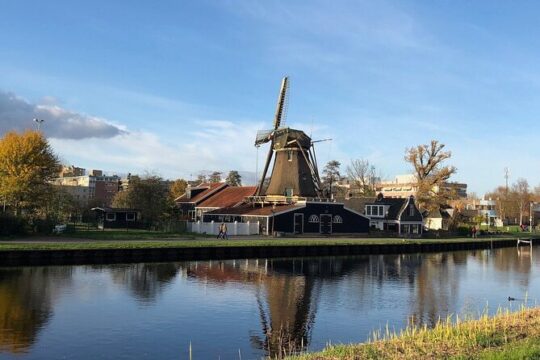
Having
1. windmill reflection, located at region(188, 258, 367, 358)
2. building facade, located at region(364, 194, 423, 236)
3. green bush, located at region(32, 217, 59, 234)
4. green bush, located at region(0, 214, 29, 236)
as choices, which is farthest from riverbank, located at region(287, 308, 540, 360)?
building facade, located at region(364, 194, 423, 236)

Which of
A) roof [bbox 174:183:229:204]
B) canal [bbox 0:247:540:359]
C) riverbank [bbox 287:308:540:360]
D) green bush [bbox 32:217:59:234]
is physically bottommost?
canal [bbox 0:247:540:359]

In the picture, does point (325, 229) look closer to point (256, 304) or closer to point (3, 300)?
point (256, 304)

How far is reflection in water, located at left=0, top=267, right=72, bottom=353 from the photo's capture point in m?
15.7

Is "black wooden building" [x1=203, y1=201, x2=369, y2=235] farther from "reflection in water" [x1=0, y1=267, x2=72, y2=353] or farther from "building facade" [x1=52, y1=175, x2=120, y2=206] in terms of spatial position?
"building facade" [x1=52, y1=175, x2=120, y2=206]

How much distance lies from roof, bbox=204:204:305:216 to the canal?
16623 mm

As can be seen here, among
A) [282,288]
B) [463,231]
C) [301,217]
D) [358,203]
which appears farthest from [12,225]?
[463,231]

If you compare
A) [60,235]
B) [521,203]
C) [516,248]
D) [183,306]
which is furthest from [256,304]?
[521,203]

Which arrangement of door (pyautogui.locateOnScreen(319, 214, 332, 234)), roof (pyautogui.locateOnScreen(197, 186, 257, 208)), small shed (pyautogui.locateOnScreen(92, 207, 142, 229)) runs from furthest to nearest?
roof (pyautogui.locateOnScreen(197, 186, 257, 208)) → door (pyautogui.locateOnScreen(319, 214, 332, 234)) → small shed (pyautogui.locateOnScreen(92, 207, 142, 229))

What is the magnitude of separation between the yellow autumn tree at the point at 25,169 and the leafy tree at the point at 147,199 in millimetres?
9507

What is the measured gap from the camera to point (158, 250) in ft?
118

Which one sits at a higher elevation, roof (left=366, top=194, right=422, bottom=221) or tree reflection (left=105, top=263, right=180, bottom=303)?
roof (left=366, top=194, right=422, bottom=221)

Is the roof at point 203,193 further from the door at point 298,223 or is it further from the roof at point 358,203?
the door at point 298,223

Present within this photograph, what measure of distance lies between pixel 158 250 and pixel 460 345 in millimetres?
26743

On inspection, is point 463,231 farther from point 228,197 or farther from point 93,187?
point 93,187
